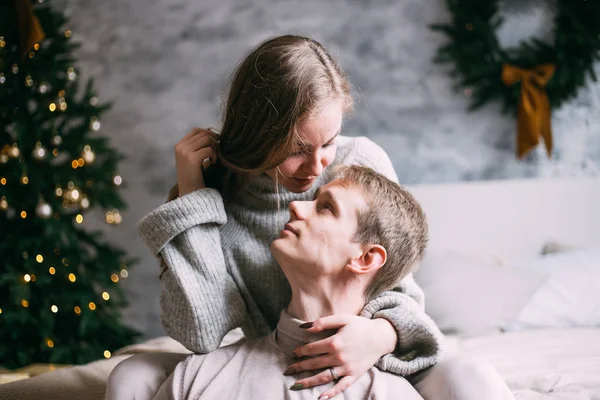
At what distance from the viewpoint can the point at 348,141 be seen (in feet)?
5.09

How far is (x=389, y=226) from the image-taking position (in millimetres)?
1272

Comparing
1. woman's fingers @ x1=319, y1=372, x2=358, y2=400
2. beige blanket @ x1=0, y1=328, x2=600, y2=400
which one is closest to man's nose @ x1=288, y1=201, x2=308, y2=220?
woman's fingers @ x1=319, y1=372, x2=358, y2=400

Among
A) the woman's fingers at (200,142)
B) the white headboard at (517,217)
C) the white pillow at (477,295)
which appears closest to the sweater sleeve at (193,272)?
the woman's fingers at (200,142)


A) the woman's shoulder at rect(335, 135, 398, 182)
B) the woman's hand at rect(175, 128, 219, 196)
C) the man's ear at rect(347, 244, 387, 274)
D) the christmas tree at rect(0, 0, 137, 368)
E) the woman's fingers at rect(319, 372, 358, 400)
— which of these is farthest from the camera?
the christmas tree at rect(0, 0, 137, 368)

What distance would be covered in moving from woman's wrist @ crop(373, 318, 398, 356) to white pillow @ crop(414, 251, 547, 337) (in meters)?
1.15

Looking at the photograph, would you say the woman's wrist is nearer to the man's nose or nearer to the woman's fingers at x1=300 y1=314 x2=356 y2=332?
the woman's fingers at x1=300 y1=314 x2=356 y2=332

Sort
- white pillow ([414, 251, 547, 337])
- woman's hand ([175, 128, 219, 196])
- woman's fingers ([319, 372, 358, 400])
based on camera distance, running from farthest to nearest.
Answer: white pillow ([414, 251, 547, 337]) → woman's hand ([175, 128, 219, 196]) → woman's fingers ([319, 372, 358, 400])

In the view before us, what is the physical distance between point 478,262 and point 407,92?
0.96m

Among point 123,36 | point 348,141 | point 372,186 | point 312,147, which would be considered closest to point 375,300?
point 372,186

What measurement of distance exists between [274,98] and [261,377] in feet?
1.83

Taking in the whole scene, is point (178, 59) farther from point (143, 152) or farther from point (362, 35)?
point (362, 35)

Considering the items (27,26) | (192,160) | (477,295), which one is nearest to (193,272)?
(192,160)

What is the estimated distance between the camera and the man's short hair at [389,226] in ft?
4.15

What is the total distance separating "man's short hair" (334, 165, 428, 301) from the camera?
4.15ft
